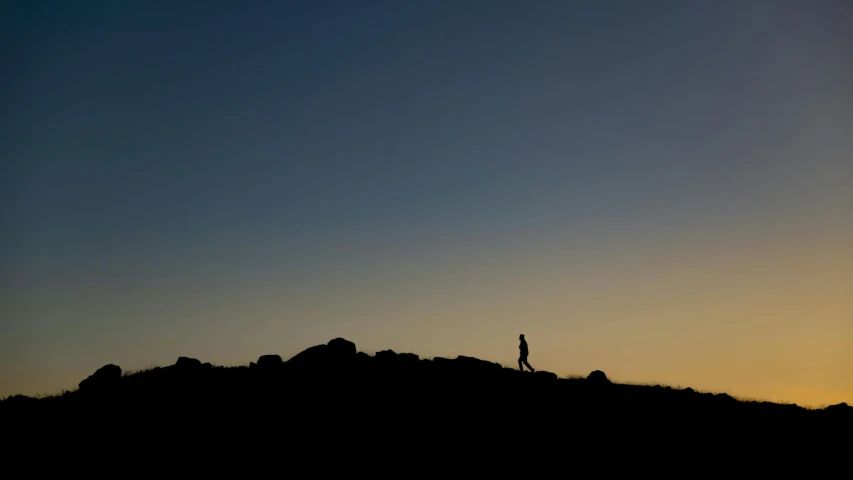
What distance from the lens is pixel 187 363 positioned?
103 feet

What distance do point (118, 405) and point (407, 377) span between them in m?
13.8

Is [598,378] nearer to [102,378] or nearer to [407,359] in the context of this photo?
[407,359]

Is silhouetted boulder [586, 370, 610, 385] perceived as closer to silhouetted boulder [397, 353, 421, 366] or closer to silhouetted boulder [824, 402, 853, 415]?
silhouetted boulder [397, 353, 421, 366]

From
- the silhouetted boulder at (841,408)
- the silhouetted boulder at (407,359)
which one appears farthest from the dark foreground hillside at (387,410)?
the silhouetted boulder at (407,359)

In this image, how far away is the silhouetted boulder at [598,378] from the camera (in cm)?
3128

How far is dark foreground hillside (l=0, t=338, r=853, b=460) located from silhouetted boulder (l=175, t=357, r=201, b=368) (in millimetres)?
56

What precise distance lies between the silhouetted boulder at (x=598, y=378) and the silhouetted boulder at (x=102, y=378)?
25847 millimetres

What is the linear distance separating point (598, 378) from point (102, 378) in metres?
27.2

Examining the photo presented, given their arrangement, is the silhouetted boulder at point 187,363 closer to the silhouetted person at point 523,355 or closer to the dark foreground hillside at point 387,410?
the dark foreground hillside at point 387,410

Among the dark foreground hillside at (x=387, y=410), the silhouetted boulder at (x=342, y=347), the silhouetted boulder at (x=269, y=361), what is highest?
the silhouetted boulder at (x=342, y=347)

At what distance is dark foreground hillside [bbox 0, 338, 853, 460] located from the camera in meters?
22.8

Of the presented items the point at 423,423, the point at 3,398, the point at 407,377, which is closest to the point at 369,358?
the point at 407,377

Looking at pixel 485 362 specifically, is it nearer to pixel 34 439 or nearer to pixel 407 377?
pixel 407 377

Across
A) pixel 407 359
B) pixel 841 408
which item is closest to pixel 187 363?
pixel 407 359
